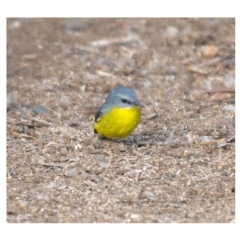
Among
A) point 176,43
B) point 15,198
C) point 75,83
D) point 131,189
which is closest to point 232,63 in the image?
point 176,43

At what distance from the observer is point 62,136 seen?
10.2m

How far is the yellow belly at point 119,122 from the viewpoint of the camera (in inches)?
380

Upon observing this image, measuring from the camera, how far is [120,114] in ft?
31.9

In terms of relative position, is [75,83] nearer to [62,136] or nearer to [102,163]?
[62,136]

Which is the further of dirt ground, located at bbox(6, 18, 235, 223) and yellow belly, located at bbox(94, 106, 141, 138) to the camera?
yellow belly, located at bbox(94, 106, 141, 138)

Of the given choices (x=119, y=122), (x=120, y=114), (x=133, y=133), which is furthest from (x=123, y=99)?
(x=133, y=133)

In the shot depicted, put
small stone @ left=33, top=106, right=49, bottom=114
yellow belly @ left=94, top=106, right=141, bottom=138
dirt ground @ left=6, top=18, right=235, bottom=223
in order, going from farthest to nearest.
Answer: small stone @ left=33, top=106, right=49, bottom=114 < yellow belly @ left=94, top=106, right=141, bottom=138 < dirt ground @ left=6, top=18, right=235, bottom=223

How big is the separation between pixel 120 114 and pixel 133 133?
90 cm

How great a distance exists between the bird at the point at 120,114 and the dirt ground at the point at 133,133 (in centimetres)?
27

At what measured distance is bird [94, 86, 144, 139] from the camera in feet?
31.7

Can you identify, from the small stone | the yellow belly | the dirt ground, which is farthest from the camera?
the small stone

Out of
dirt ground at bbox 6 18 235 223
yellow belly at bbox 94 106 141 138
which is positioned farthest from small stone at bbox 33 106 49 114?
yellow belly at bbox 94 106 141 138

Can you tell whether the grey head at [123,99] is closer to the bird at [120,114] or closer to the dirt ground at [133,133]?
the bird at [120,114]

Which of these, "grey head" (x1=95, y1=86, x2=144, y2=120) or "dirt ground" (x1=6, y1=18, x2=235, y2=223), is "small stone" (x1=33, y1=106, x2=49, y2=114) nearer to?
"dirt ground" (x1=6, y1=18, x2=235, y2=223)
